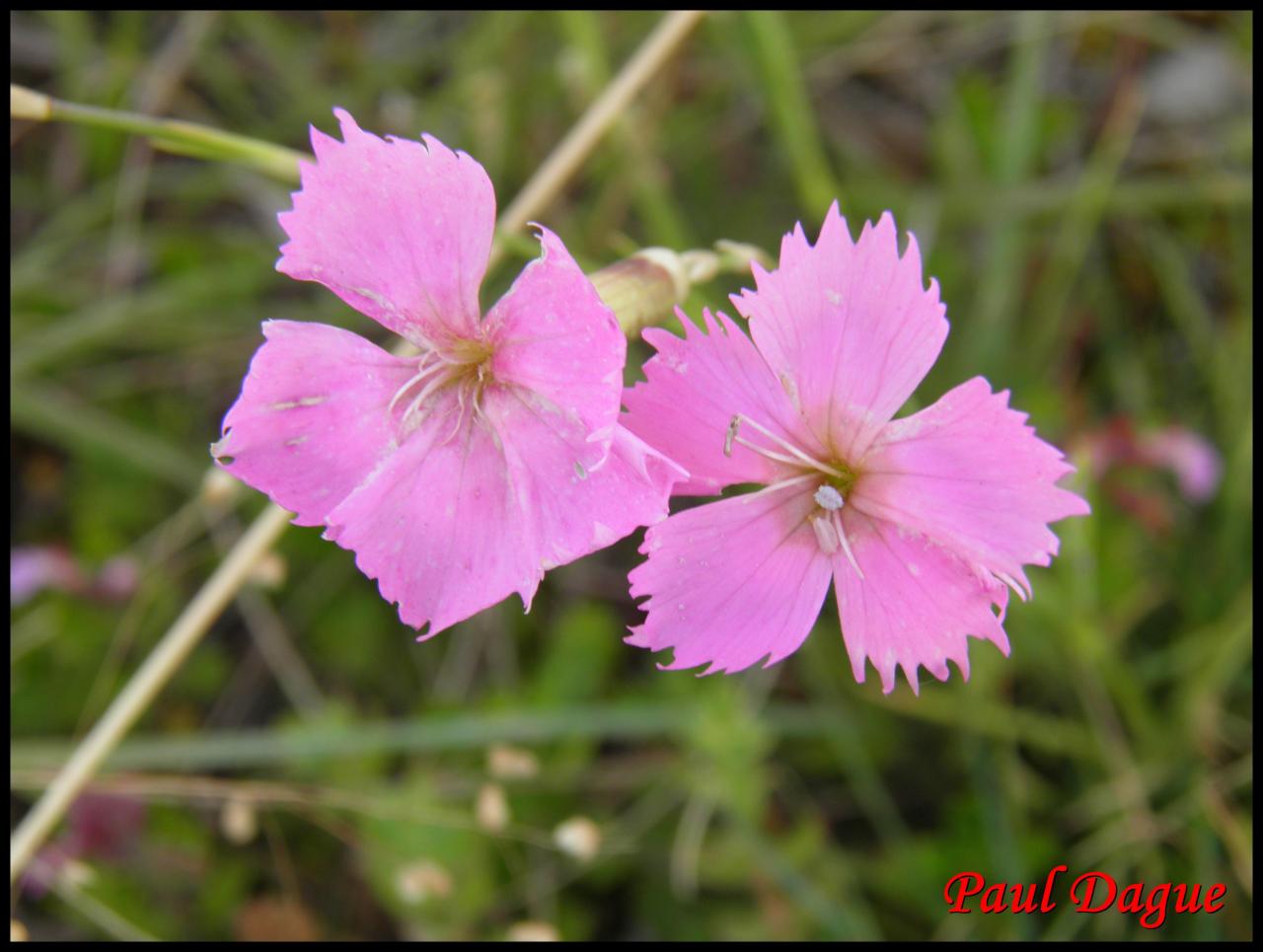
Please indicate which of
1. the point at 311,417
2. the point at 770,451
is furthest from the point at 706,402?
the point at 311,417

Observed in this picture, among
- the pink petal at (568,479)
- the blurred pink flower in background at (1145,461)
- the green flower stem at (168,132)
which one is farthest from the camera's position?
the blurred pink flower in background at (1145,461)

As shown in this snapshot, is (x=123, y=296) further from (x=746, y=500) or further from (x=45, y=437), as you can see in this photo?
(x=746, y=500)

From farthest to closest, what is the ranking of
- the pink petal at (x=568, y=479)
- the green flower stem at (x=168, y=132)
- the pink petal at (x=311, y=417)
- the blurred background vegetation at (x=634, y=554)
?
the blurred background vegetation at (x=634, y=554) → the green flower stem at (x=168, y=132) → the pink petal at (x=311, y=417) → the pink petal at (x=568, y=479)

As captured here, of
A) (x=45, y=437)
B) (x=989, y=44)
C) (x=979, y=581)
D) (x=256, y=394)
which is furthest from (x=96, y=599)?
(x=989, y=44)

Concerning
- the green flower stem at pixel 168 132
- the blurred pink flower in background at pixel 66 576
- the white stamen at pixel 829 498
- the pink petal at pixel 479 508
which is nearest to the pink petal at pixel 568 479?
the pink petal at pixel 479 508

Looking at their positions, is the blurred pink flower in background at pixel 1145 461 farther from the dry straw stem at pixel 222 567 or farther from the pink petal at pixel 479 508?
the pink petal at pixel 479 508
